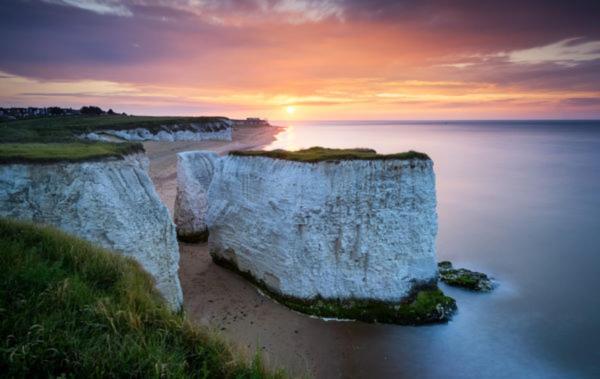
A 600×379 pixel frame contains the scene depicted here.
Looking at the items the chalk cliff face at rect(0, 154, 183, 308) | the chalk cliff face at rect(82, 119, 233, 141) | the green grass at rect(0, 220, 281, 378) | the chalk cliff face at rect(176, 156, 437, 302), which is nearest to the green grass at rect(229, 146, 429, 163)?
the chalk cliff face at rect(176, 156, 437, 302)

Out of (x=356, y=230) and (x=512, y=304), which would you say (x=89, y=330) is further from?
(x=512, y=304)

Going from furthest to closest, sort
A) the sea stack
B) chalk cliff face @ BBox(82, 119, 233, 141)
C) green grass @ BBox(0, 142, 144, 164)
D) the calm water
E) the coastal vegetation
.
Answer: chalk cliff face @ BBox(82, 119, 233, 141) < the sea stack < the coastal vegetation < the calm water < green grass @ BBox(0, 142, 144, 164)

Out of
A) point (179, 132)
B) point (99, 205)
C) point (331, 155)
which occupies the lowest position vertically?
point (179, 132)

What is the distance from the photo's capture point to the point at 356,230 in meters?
17.0

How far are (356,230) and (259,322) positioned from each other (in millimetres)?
5430

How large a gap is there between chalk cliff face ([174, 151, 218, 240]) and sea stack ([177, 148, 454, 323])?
8.33 meters

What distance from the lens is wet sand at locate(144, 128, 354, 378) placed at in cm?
1398

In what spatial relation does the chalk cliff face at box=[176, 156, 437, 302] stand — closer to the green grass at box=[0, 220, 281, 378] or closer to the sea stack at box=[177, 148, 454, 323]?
the sea stack at box=[177, 148, 454, 323]

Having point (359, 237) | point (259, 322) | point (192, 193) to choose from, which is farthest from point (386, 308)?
point (192, 193)

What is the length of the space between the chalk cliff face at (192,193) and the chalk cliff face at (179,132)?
2084 centimetres

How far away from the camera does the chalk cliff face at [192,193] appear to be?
23953 millimetres

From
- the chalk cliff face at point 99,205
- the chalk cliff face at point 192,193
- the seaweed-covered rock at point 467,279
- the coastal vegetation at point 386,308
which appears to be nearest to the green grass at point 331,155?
the coastal vegetation at point 386,308

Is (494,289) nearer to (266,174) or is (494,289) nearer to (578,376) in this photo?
(578,376)

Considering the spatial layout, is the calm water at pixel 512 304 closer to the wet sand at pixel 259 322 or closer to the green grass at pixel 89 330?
the wet sand at pixel 259 322
